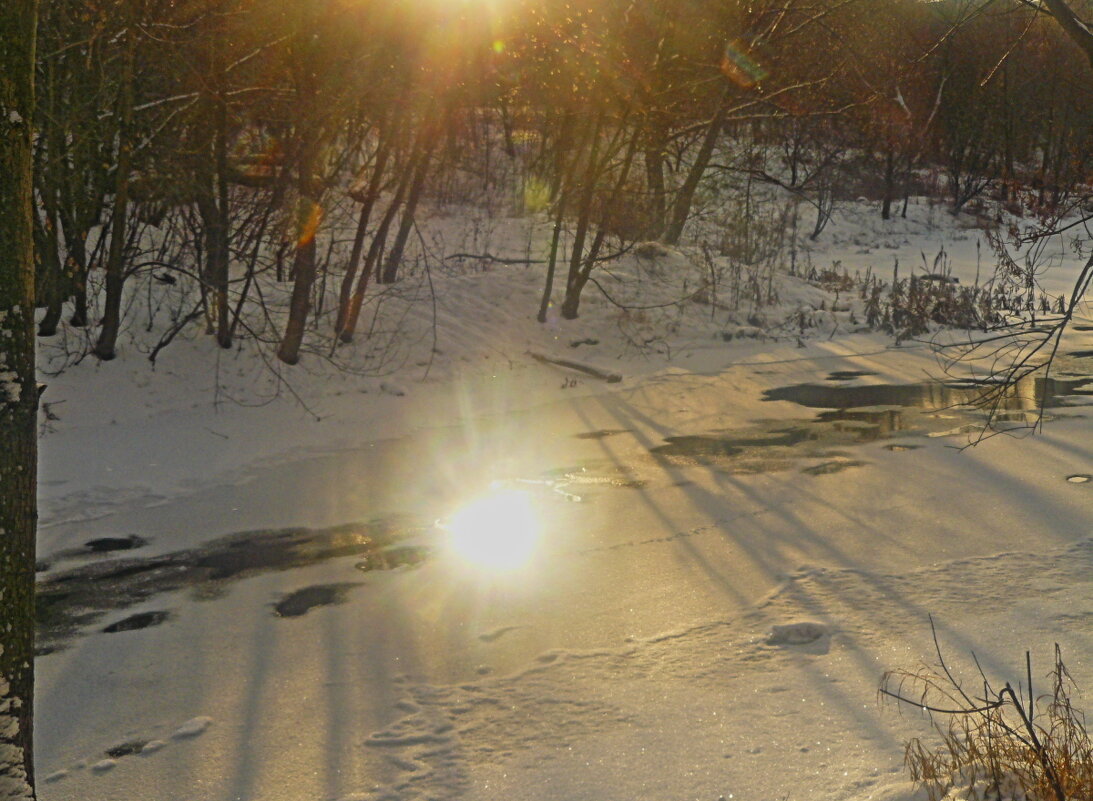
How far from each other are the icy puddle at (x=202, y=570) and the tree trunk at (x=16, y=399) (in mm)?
1941

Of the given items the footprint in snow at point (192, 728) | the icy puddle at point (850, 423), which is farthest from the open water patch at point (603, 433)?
the footprint in snow at point (192, 728)

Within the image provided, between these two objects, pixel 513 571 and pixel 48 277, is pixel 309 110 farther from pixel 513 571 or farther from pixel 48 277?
pixel 513 571

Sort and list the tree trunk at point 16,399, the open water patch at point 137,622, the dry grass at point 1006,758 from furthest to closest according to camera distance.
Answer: the open water patch at point 137,622
the dry grass at point 1006,758
the tree trunk at point 16,399

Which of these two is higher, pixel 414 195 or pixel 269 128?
pixel 269 128

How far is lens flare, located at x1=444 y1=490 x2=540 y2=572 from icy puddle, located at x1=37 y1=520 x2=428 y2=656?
25 centimetres

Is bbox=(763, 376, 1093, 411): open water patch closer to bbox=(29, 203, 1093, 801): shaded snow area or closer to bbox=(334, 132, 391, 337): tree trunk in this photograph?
bbox=(29, 203, 1093, 801): shaded snow area

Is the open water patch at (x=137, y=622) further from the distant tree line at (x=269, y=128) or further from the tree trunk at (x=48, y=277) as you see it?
the tree trunk at (x=48, y=277)

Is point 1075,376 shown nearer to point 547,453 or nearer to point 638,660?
point 547,453

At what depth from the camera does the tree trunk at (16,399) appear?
2.42 m

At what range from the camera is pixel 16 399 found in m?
2.49

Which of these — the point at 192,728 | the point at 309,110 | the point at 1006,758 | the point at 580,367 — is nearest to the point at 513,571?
the point at 192,728

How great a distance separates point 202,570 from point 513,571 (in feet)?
4.98

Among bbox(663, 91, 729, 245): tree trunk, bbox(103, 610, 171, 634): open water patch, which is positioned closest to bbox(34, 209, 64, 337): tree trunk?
bbox(103, 610, 171, 634): open water patch

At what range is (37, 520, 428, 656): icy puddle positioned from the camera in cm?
462
